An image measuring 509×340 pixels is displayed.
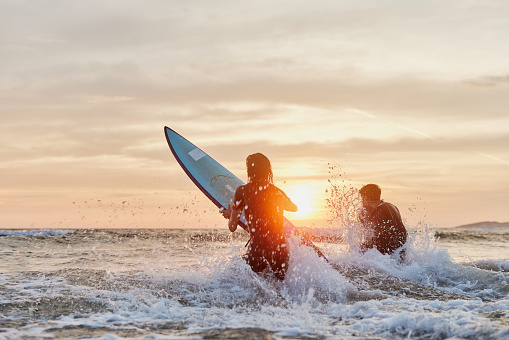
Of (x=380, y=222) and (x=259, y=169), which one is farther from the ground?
(x=259, y=169)

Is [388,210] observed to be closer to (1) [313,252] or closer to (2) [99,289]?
(1) [313,252]

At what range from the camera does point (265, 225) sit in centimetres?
584

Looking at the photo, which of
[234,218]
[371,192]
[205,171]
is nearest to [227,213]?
[234,218]

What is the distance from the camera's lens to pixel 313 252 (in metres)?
6.74

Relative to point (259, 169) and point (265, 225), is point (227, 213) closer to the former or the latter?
point (265, 225)

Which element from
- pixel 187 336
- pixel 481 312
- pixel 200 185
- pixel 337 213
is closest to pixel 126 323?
pixel 187 336

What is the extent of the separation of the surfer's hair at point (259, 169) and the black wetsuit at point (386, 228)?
3.38 meters

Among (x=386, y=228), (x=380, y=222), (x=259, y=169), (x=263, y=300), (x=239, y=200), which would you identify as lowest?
(x=263, y=300)

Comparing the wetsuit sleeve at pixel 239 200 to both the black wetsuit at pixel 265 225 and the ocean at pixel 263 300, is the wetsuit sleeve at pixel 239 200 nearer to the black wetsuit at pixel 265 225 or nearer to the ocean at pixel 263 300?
the black wetsuit at pixel 265 225

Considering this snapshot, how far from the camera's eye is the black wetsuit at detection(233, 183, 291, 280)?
19.1 ft

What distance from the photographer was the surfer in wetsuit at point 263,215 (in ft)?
19.0

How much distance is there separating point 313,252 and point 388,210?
233 centimetres

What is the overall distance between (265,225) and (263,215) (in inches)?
5.4

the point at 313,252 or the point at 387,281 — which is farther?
the point at 387,281
